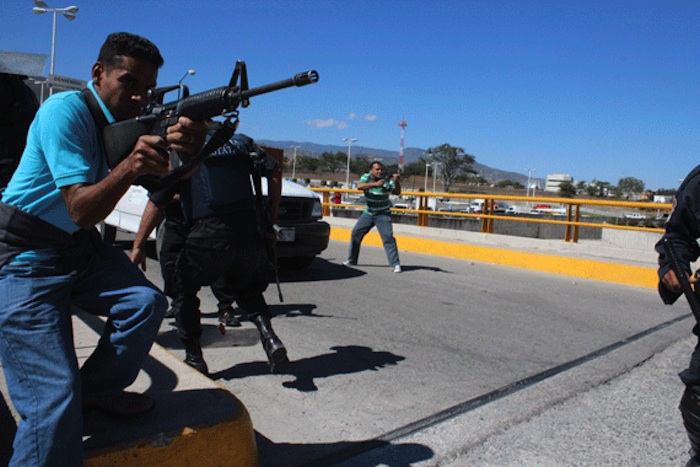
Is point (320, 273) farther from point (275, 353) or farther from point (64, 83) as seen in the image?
point (275, 353)

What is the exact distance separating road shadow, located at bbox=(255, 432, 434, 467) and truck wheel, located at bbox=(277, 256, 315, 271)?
5.50m

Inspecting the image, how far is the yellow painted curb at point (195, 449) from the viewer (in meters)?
2.14

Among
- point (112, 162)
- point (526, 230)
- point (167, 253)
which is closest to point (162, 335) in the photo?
point (167, 253)

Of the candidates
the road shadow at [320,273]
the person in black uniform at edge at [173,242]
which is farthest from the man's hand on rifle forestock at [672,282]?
the road shadow at [320,273]

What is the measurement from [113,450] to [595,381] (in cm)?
326

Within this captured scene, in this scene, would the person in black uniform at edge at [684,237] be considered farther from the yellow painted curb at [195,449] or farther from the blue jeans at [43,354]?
the blue jeans at [43,354]

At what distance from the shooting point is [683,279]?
2600 mm

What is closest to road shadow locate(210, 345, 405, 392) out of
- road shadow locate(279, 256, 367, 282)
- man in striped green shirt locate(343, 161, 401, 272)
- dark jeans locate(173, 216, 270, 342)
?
dark jeans locate(173, 216, 270, 342)

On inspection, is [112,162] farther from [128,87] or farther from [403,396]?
[403,396]

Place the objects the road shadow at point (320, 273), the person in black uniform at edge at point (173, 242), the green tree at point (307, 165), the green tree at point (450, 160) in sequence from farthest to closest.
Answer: the green tree at point (307, 165) < the green tree at point (450, 160) < the road shadow at point (320, 273) < the person in black uniform at edge at point (173, 242)

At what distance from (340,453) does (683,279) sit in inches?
70.1

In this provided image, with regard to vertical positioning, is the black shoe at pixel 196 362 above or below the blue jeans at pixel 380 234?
below

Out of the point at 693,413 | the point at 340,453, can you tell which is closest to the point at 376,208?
the point at 340,453

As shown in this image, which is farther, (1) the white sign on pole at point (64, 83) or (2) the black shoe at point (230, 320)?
(1) the white sign on pole at point (64, 83)
